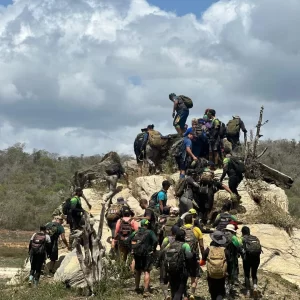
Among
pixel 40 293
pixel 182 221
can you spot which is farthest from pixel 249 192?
pixel 40 293

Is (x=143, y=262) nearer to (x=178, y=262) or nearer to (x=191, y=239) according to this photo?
(x=191, y=239)

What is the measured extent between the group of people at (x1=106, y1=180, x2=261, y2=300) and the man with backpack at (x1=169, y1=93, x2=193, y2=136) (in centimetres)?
612

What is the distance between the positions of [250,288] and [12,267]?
34.5ft

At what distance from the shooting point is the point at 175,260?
28.2ft

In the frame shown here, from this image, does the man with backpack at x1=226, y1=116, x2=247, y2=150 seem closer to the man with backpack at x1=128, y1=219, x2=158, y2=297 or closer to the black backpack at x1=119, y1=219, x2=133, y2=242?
the black backpack at x1=119, y1=219, x2=133, y2=242

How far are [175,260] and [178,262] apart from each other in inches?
2.3

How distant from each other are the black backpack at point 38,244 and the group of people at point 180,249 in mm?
1532

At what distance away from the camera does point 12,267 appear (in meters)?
18.6

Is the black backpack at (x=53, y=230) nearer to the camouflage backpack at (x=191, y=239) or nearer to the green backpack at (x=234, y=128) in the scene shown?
the camouflage backpack at (x=191, y=239)

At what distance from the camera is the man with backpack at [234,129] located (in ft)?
58.5

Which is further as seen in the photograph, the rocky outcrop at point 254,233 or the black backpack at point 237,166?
the black backpack at point 237,166

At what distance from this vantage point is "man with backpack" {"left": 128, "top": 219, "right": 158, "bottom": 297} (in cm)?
991

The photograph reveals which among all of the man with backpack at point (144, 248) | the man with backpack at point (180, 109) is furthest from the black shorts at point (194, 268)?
the man with backpack at point (180, 109)

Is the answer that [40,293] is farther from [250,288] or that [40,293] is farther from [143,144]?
[143,144]
